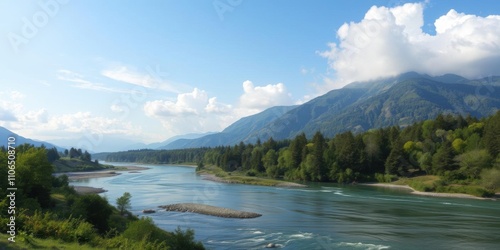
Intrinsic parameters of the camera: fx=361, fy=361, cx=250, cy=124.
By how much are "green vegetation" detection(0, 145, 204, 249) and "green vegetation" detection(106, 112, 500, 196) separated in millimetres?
73852

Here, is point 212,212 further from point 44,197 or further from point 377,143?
point 377,143

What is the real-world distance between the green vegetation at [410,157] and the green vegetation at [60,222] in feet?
242

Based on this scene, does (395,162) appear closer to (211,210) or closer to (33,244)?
(211,210)

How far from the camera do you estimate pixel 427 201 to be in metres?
69.6

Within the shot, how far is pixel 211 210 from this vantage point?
2203 inches

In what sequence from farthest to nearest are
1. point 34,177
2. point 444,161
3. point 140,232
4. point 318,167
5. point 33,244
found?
point 318,167, point 444,161, point 34,177, point 140,232, point 33,244

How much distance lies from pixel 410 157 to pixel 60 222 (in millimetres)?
105257

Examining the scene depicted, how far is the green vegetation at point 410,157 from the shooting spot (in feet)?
286

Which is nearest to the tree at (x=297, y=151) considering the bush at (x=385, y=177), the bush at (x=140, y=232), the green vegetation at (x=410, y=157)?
the green vegetation at (x=410, y=157)

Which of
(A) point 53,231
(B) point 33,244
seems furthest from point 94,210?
(B) point 33,244

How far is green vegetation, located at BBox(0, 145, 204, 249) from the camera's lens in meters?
19.8

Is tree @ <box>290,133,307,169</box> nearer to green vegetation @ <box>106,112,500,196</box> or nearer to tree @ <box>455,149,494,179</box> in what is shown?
green vegetation @ <box>106,112,500,196</box>

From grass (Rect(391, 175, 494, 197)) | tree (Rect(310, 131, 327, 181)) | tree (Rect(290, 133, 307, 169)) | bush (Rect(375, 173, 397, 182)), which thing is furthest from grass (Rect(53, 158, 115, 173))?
grass (Rect(391, 175, 494, 197))

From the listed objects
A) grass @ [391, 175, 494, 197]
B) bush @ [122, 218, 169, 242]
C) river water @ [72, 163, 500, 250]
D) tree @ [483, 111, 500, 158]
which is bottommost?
river water @ [72, 163, 500, 250]
